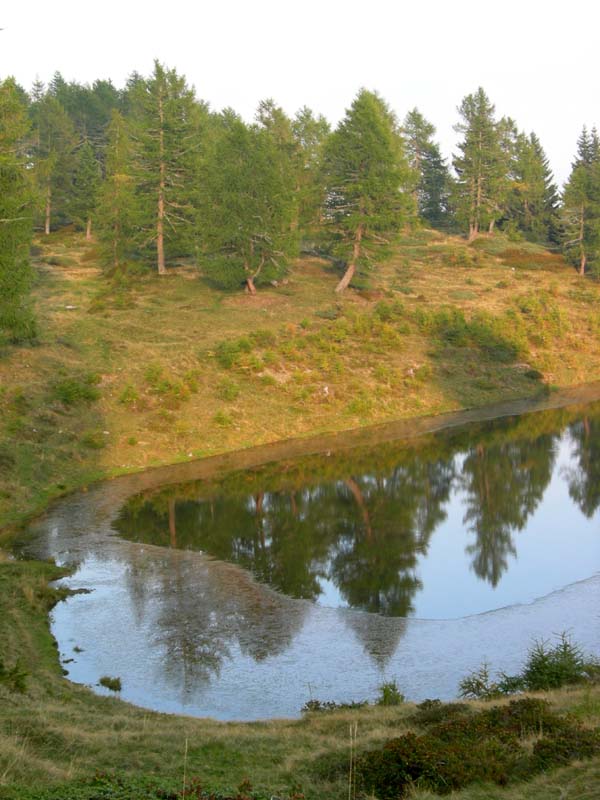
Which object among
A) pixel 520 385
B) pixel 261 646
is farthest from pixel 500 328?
pixel 261 646

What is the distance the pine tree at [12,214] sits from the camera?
35406mm

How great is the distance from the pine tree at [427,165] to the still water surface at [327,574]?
7380 cm

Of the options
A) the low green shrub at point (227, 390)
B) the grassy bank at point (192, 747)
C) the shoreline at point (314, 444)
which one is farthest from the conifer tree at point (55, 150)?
the grassy bank at point (192, 747)

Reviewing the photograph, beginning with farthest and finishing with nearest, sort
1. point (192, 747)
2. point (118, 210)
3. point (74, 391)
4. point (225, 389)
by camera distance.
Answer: point (118, 210) → point (225, 389) → point (74, 391) → point (192, 747)

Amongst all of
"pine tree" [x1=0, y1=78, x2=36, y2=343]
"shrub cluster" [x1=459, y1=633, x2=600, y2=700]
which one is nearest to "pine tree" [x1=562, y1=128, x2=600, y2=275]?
"pine tree" [x1=0, y1=78, x2=36, y2=343]

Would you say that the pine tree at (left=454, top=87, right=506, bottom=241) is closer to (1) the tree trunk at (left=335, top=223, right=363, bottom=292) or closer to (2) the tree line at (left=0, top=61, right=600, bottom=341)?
(2) the tree line at (left=0, top=61, right=600, bottom=341)

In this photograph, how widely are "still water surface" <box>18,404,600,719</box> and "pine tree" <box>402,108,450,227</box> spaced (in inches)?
2905

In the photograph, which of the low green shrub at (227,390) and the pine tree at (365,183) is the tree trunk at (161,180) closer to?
the pine tree at (365,183)

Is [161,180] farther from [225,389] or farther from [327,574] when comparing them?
[327,574]

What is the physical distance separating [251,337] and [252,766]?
148 feet

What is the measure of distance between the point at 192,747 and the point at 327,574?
14.4 m

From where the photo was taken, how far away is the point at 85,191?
85.6 metres

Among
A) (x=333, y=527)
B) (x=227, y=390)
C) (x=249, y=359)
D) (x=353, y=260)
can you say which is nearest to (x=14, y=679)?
(x=333, y=527)

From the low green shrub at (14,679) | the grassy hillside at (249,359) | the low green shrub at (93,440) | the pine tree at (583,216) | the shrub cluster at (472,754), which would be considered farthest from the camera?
the pine tree at (583,216)
